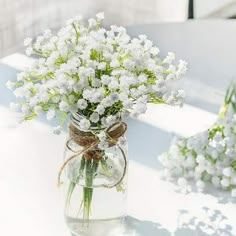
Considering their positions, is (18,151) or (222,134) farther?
(18,151)

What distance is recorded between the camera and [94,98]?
947 millimetres

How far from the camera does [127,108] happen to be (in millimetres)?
965

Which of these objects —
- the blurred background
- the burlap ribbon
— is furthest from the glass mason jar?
the blurred background

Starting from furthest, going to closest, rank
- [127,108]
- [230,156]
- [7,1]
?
[7,1]
[230,156]
[127,108]

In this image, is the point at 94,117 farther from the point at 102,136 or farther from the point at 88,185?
the point at 88,185

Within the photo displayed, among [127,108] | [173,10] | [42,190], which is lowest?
[173,10]

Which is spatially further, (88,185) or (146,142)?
(146,142)

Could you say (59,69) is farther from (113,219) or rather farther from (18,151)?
(18,151)

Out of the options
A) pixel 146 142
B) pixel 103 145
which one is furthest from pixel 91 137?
pixel 146 142

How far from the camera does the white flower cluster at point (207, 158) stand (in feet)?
4.02

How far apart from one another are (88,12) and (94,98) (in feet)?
7.18

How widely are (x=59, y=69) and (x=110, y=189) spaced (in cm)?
23

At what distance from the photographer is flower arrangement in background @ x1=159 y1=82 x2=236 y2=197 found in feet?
4.02

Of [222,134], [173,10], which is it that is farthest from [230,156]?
[173,10]
